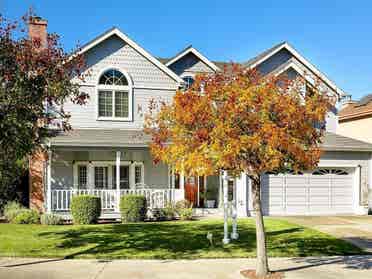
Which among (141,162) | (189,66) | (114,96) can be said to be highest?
(189,66)

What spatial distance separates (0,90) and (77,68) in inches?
69.8

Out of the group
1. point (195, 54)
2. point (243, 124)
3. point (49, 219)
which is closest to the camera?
point (243, 124)

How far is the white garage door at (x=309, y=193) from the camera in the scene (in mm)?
20984

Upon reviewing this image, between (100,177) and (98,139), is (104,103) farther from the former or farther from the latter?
(100,177)

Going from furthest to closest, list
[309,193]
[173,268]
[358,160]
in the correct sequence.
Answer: [358,160]
[309,193]
[173,268]

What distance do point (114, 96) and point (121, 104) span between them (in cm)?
53

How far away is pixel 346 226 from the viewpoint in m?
17.0

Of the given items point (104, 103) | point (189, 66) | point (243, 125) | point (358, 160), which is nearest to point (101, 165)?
point (104, 103)

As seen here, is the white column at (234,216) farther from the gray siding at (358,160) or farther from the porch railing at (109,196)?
the gray siding at (358,160)

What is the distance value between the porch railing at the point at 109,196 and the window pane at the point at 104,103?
157 inches

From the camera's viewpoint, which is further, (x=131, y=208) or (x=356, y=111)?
(x=356, y=111)

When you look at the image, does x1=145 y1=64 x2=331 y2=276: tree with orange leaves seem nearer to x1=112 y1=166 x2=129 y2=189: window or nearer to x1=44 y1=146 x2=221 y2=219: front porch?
x1=44 y1=146 x2=221 y2=219: front porch

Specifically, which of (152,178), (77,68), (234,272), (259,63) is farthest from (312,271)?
(259,63)

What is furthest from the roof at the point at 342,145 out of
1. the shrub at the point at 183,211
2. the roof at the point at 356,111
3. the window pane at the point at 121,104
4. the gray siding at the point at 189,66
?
the window pane at the point at 121,104
